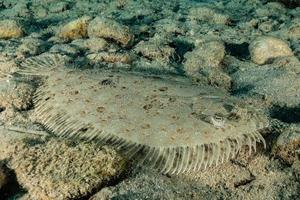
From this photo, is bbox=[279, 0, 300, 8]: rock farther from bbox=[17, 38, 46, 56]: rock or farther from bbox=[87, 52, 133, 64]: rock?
bbox=[17, 38, 46, 56]: rock

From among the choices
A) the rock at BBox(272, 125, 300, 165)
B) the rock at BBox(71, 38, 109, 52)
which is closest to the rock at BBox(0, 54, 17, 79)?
the rock at BBox(71, 38, 109, 52)

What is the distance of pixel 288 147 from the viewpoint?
340 centimetres

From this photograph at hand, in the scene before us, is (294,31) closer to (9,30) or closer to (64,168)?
(9,30)

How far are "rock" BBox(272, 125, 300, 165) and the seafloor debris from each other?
0.76ft

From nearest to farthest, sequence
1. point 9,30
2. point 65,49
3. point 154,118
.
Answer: point 154,118 < point 65,49 < point 9,30

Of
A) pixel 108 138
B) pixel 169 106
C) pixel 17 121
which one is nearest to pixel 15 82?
pixel 17 121

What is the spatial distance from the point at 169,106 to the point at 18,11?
20.1 feet

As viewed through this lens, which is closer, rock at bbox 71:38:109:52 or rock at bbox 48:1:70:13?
rock at bbox 71:38:109:52

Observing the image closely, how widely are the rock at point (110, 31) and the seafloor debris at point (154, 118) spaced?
2.12 m

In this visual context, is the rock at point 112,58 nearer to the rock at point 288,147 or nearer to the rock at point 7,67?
the rock at point 7,67

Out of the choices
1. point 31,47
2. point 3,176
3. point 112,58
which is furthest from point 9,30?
point 3,176

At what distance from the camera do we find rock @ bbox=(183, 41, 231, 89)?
16.4 ft

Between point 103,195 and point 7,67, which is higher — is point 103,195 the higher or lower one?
the higher one

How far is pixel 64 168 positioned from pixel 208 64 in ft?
10.2
